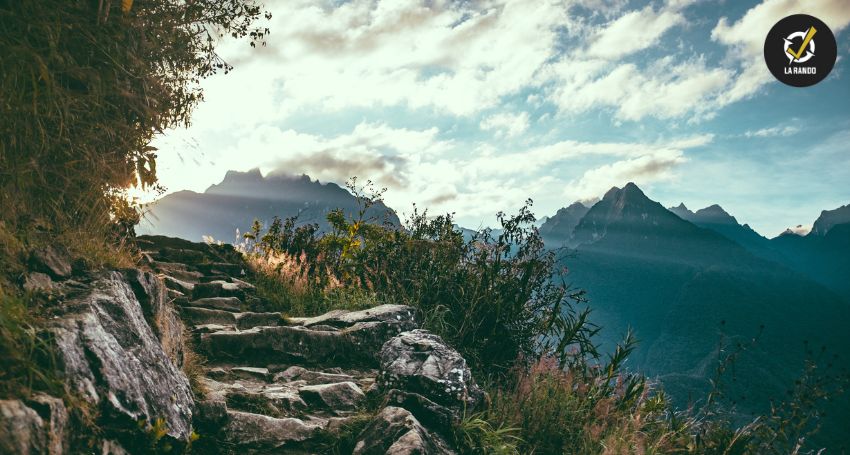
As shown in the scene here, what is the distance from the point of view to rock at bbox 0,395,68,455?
92.1 inches

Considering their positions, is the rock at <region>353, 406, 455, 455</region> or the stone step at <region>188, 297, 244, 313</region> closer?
the rock at <region>353, 406, 455, 455</region>

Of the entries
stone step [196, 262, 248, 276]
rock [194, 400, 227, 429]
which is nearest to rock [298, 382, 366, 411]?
rock [194, 400, 227, 429]

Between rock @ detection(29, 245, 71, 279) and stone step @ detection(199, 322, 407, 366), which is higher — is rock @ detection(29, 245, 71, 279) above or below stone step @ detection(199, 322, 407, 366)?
above

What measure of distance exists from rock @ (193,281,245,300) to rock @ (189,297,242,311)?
394 mm

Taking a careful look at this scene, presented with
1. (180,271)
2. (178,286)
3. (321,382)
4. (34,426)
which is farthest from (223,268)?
(34,426)

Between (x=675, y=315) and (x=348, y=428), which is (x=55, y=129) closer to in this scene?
(x=348, y=428)

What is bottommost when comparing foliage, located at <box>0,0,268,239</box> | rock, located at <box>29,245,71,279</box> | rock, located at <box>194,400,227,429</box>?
rock, located at <box>194,400,227,429</box>

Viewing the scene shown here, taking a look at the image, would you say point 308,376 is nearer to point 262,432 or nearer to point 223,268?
point 262,432

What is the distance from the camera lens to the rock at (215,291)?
8211mm

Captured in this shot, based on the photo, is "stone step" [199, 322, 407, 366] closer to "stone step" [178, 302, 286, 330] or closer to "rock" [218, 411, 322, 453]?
"stone step" [178, 302, 286, 330]

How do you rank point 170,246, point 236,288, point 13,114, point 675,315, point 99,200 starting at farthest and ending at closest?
1. point 675,315
2. point 170,246
3. point 236,288
4. point 99,200
5. point 13,114

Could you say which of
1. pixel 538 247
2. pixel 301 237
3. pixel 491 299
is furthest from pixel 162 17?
pixel 301 237

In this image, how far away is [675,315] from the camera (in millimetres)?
198625

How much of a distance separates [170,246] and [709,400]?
1097 centimetres
